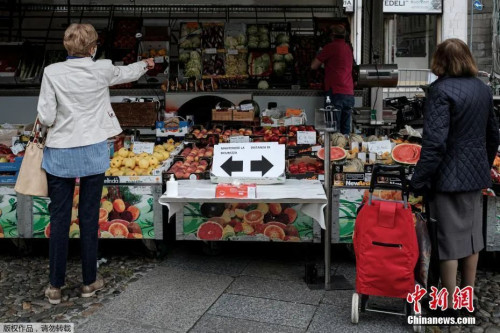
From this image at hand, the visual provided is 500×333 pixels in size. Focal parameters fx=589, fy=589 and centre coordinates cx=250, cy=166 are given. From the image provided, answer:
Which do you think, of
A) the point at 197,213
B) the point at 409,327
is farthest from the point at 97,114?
the point at 409,327

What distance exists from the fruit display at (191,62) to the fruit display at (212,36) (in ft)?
0.91

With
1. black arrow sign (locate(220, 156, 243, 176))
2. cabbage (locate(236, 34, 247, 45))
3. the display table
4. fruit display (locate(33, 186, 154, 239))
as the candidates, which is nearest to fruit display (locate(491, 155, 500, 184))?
the display table

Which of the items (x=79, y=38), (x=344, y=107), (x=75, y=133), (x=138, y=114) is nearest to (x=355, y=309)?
(x=75, y=133)

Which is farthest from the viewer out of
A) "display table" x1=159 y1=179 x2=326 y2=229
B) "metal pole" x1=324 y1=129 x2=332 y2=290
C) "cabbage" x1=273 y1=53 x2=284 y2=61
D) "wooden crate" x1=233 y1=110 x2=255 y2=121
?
"cabbage" x1=273 y1=53 x2=284 y2=61

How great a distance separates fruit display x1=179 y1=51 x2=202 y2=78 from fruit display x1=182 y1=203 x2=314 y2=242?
174 inches

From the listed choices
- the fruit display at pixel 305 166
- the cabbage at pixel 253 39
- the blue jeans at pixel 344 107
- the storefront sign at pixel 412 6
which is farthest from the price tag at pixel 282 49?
the storefront sign at pixel 412 6

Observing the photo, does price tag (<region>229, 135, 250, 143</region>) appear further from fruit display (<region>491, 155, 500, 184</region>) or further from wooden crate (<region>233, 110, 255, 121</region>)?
fruit display (<region>491, 155, 500, 184</region>)

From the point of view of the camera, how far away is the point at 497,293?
4.55 m

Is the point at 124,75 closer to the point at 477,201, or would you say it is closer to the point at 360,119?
the point at 477,201

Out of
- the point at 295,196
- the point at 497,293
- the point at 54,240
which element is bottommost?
the point at 497,293

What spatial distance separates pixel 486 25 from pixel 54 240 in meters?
16.3

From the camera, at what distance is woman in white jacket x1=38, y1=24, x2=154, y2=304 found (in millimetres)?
4156

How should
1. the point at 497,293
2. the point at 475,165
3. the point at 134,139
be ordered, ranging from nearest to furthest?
the point at 475,165, the point at 497,293, the point at 134,139

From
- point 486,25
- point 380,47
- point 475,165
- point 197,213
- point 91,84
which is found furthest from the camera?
point 486,25
